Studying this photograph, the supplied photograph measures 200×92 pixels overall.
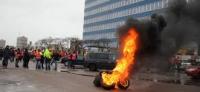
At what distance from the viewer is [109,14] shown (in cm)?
10569

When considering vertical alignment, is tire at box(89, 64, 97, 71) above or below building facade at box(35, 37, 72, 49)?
below

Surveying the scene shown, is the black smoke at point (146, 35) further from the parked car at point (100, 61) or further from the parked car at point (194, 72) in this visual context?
the parked car at point (100, 61)

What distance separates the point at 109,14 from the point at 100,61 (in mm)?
74376

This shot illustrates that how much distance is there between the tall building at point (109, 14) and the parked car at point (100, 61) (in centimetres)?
5032

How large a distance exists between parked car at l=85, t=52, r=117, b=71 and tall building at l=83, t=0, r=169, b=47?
5032 centimetres

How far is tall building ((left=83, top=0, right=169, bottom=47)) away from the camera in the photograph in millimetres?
89556

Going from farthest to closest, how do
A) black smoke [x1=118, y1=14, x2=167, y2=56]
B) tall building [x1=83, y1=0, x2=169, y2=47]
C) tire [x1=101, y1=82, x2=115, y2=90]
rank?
tall building [x1=83, y1=0, x2=169, y2=47]
black smoke [x1=118, y1=14, x2=167, y2=56]
tire [x1=101, y1=82, x2=115, y2=90]

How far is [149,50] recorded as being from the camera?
17266 millimetres

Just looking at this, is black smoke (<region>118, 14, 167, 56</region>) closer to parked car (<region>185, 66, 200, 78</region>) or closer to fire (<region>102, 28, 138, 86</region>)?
fire (<region>102, 28, 138, 86</region>)

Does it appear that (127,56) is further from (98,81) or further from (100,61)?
(100,61)

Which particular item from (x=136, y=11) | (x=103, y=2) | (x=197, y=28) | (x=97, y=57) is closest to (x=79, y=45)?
(x=136, y=11)

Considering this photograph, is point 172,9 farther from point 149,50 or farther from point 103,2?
point 103,2

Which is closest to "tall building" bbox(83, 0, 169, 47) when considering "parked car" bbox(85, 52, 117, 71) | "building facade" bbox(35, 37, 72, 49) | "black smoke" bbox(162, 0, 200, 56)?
"building facade" bbox(35, 37, 72, 49)

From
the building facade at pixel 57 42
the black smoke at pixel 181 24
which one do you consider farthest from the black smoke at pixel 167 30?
the building facade at pixel 57 42
